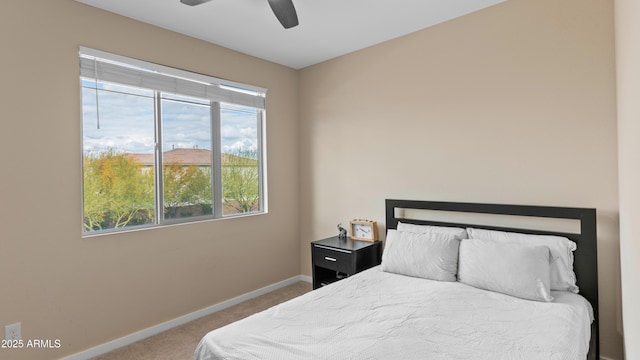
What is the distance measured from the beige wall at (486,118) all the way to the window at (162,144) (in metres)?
0.97

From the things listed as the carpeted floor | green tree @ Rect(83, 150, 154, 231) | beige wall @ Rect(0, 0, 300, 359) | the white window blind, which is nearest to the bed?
the carpeted floor

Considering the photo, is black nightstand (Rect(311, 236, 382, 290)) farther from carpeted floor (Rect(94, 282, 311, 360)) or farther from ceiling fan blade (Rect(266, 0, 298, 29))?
ceiling fan blade (Rect(266, 0, 298, 29))

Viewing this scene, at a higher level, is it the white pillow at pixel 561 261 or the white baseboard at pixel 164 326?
the white pillow at pixel 561 261

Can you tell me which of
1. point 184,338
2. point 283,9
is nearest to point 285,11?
point 283,9

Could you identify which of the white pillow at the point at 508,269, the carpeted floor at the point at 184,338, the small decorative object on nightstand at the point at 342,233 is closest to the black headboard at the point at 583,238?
the white pillow at the point at 508,269

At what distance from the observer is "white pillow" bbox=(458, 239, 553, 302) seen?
211 centimetres

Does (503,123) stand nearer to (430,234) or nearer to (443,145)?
(443,145)

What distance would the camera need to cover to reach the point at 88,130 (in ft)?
8.56

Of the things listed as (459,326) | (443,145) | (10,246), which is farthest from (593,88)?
A: (10,246)

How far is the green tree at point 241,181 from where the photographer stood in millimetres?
3572

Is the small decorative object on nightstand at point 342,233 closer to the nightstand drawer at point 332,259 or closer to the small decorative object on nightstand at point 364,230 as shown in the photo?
the small decorative object on nightstand at point 364,230

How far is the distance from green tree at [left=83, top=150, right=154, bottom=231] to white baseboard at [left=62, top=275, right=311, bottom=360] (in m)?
0.90

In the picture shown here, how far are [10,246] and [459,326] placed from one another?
9.23 ft

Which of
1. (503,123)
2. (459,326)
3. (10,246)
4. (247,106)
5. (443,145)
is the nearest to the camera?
(459,326)
